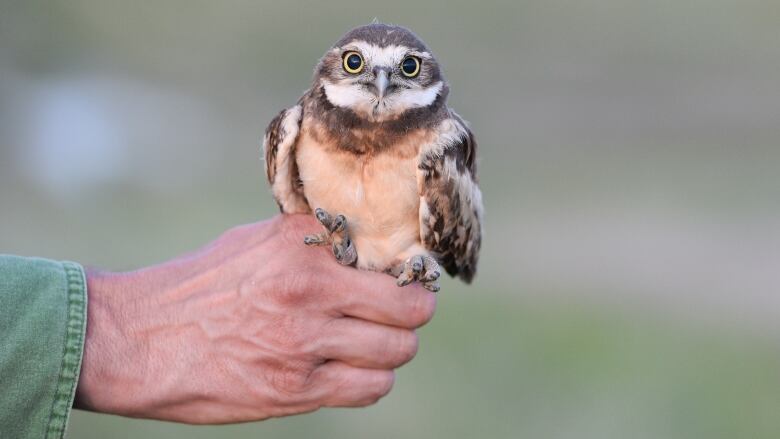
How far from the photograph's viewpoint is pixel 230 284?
15.7 ft

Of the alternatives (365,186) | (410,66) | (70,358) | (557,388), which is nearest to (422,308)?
(365,186)

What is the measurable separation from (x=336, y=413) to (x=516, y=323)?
3692mm

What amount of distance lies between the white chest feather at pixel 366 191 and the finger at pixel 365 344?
389 mm

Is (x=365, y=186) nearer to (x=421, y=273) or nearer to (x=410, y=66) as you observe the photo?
(x=421, y=273)

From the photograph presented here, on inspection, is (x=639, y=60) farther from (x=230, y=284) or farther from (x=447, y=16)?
(x=230, y=284)

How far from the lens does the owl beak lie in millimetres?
5050

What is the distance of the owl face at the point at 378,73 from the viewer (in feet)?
16.7

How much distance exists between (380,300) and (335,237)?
377 millimetres

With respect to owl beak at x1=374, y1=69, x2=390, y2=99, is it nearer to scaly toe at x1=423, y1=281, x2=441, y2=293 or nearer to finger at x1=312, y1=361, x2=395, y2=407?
scaly toe at x1=423, y1=281, x2=441, y2=293

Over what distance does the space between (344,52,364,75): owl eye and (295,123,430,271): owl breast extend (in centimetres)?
36

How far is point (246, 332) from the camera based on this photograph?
4.69 m

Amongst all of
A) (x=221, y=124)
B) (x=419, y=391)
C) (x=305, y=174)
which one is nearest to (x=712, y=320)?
(x=419, y=391)

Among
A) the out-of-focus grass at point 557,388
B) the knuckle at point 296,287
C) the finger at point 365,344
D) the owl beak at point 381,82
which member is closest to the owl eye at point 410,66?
the owl beak at point 381,82

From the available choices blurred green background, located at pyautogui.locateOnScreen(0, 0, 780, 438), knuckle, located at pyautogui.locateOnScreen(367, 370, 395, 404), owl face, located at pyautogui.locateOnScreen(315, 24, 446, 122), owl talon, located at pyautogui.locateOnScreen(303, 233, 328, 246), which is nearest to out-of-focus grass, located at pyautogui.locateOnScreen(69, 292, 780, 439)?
blurred green background, located at pyautogui.locateOnScreen(0, 0, 780, 438)
